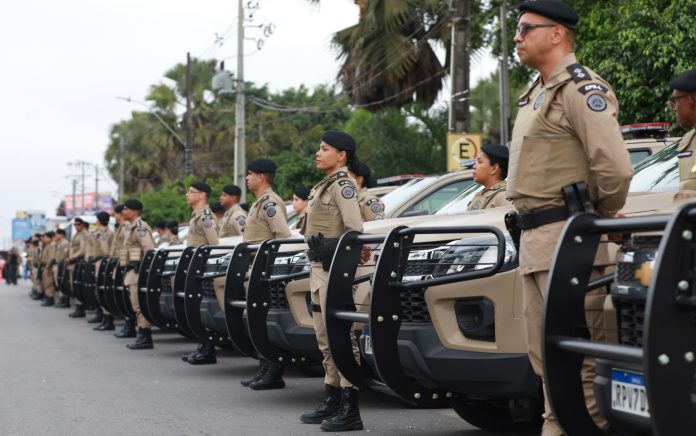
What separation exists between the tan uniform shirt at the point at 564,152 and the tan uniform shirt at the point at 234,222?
26.1 feet

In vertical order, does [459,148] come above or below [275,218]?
above

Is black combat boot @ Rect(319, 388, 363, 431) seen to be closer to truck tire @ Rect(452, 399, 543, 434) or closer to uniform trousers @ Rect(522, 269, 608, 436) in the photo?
truck tire @ Rect(452, 399, 543, 434)

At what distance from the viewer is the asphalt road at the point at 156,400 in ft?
24.7

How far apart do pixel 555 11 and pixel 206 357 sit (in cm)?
766

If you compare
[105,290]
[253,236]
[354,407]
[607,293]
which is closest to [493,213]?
[354,407]

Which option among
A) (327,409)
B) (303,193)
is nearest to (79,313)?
(303,193)

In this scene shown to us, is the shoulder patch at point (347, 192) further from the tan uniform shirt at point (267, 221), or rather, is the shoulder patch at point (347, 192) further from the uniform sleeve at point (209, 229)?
the uniform sleeve at point (209, 229)

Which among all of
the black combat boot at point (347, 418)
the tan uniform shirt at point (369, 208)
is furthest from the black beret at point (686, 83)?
the tan uniform shirt at point (369, 208)

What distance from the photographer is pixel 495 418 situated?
712 centimetres

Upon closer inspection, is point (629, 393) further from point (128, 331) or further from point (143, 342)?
point (128, 331)

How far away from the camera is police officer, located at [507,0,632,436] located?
191 inches

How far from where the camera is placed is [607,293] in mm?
4492

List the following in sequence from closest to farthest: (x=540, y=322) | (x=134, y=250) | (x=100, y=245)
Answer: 1. (x=540, y=322)
2. (x=134, y=250)
3. (x=100, y=245)

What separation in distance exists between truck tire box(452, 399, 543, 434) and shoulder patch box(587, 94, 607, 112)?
259cm
